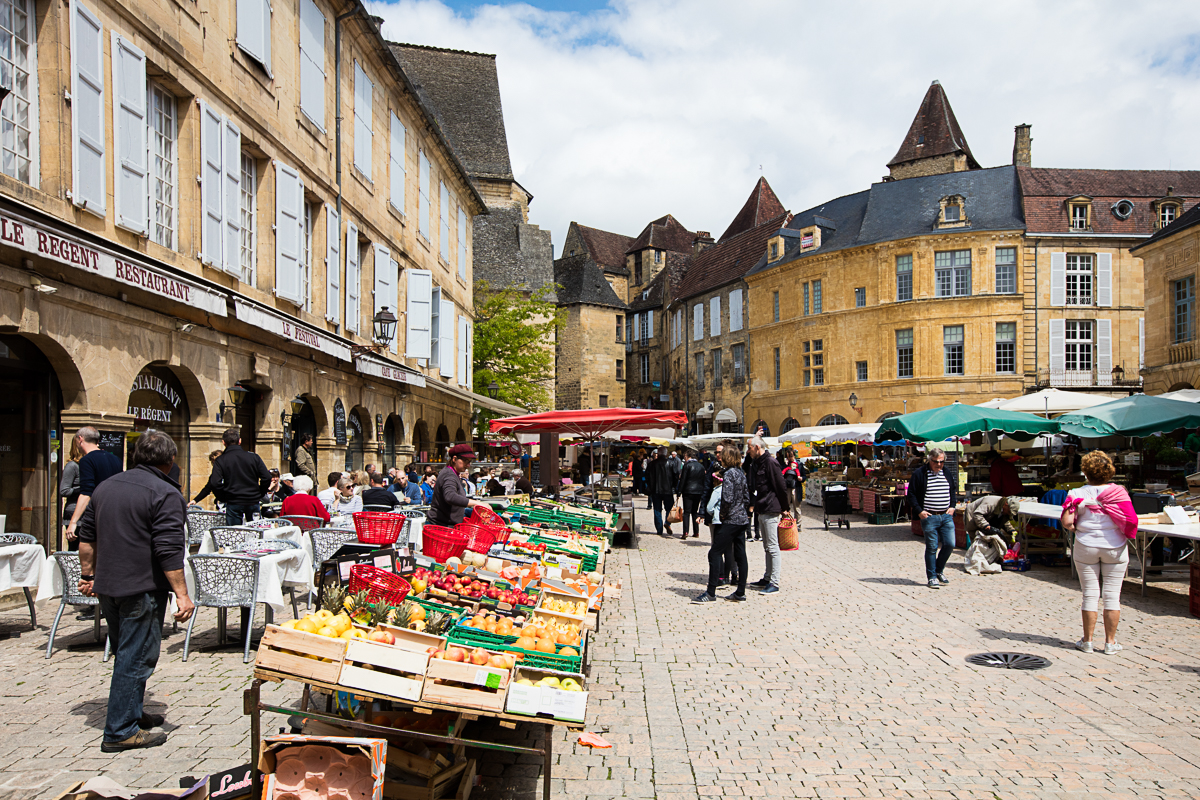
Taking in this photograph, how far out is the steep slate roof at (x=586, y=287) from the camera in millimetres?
55875

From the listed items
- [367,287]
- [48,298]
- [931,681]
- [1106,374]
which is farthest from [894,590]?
[1106,374]

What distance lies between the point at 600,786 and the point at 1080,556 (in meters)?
4.76

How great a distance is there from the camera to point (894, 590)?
32.9ft

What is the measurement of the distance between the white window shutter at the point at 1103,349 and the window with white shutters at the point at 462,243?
2514 cm

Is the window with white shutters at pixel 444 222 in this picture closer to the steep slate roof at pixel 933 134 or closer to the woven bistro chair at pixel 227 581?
the woven bistro chair at pixel 227 581

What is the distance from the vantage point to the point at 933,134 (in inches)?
1736

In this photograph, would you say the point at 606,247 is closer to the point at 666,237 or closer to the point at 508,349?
the point at 666,237

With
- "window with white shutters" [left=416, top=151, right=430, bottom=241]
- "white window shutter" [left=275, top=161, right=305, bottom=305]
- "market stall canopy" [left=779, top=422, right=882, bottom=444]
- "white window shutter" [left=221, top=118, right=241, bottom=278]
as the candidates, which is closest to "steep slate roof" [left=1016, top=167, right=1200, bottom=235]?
"market stall canopy" [left=779, top=422, right=882, bottom=444]

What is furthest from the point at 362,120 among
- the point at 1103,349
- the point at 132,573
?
the point at 1103,349

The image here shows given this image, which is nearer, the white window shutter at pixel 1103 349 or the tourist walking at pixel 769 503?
the tourist walking at pixel 769 503

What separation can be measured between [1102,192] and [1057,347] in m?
7.87

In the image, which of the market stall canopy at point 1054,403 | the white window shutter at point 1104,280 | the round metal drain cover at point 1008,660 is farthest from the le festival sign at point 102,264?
the white window shutter at point 1104,280

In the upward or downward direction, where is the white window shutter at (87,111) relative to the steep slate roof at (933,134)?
downward

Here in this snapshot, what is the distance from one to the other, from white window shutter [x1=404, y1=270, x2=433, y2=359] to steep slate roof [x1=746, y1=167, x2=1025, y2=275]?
23.4m
